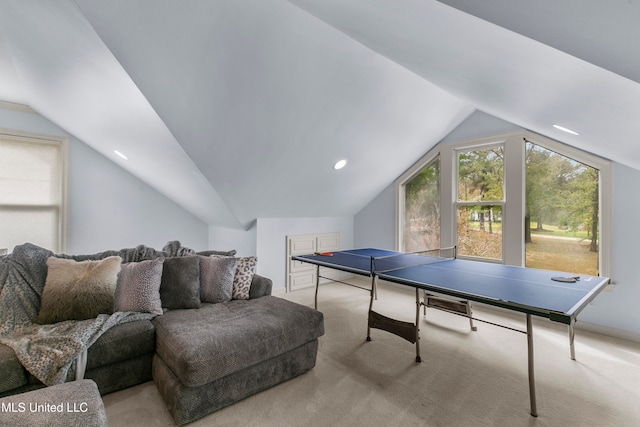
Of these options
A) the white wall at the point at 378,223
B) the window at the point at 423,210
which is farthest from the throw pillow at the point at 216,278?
the window at the point at 423,210

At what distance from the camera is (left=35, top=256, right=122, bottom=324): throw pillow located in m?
2.08

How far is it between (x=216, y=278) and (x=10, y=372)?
4.36 ft

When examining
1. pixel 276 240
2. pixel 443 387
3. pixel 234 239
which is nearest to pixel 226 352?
pixel 443 387

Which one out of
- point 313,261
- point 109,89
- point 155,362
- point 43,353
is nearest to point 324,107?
point 313,261

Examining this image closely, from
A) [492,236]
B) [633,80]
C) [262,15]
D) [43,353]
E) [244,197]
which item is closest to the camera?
[633,80]

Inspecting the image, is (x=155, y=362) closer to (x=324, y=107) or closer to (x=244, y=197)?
(x=244, y=197)

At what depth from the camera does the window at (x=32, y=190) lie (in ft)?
12.1

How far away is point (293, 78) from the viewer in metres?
2.50

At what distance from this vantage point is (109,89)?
8.09 ft

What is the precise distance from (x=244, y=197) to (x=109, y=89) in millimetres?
1656

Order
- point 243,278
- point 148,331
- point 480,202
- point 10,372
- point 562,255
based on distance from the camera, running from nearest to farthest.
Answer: point 10,372, point 148,331, point 243,278, point 562,255, point 480,202

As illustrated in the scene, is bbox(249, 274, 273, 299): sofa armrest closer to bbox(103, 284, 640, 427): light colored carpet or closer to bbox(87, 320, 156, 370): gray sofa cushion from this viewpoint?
bbox(103, 284, 640, 427): light colored carpet

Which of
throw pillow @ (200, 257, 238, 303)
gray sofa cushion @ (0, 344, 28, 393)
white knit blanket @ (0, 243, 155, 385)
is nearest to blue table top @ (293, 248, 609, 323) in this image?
throw pillow @ (200, 257, 238, 303)

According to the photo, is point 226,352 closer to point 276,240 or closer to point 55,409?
point 55,409
